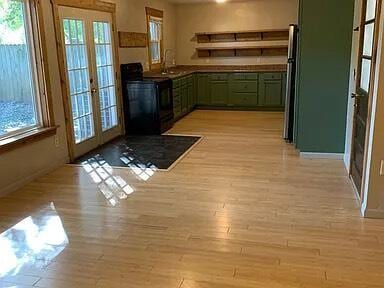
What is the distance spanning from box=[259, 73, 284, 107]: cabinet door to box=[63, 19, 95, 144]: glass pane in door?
3.96 metres

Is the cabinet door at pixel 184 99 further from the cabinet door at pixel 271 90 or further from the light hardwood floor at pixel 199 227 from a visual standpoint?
the light hardwood floor at pixel 199 227

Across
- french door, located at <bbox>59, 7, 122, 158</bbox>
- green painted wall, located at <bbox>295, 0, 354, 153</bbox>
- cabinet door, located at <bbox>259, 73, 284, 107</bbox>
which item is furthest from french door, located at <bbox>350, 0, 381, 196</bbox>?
cabinet door, located at <bbox>259, 73, 284, 107</bbox>

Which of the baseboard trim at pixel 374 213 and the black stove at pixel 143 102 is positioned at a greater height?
the black stove at pixel 143 102

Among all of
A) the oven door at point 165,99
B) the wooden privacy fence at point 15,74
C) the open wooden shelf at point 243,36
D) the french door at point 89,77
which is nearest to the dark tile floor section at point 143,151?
the french door at point 89,77

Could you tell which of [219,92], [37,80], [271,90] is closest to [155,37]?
[219,92]

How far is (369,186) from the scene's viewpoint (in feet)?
9.90

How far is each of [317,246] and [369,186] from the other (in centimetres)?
75

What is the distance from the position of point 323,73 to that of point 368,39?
3.60 feet

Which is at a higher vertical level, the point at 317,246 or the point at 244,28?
the point at 244,28

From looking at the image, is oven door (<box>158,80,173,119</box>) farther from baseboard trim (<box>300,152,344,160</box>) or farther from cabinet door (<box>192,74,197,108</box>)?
baseboard trim (<box>300,152,344,160</box>)

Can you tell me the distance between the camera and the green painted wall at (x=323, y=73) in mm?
4324

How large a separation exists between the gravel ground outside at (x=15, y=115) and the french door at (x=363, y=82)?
11.2ft

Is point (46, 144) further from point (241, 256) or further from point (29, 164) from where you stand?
point (241, 256)

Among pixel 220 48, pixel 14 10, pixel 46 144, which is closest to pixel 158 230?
pixel 46 144
